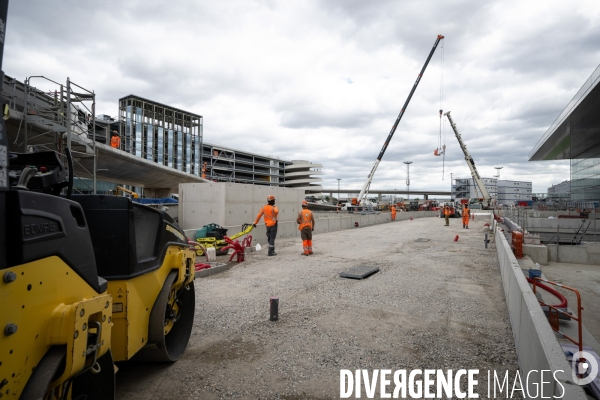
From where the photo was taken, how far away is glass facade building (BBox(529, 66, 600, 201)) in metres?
23.4

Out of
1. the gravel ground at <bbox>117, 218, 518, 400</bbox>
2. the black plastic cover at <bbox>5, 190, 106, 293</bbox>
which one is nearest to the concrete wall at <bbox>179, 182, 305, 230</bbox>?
the gravel ground at <bbox>117, 218, 518, 400</bbox>

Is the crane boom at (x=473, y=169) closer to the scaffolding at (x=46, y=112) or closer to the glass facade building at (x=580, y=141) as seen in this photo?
the glass facade building at (x=580, y=141)

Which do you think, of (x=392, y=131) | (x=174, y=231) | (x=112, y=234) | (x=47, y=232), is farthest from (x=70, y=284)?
(x=392, y=131)

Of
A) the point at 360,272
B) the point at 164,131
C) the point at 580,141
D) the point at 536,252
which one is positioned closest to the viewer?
the point at 360,272

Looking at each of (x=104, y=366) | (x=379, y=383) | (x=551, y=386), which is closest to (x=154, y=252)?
(x=104, y=366)

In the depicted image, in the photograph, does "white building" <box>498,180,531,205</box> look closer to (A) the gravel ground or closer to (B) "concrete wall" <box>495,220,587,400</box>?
(A) the gravel ground

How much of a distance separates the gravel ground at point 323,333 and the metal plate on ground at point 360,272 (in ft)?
0.69

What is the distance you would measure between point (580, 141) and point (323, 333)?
40904mm

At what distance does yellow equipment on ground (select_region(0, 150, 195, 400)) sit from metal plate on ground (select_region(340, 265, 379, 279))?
5.34m

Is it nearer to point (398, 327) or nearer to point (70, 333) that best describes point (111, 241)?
point (70, 333)

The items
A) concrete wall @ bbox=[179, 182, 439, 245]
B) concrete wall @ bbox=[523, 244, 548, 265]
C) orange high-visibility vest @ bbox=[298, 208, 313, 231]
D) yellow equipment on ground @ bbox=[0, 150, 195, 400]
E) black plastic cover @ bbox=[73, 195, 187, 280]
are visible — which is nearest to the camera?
yellow equipment on ground @ bbox=[0, 150, 195, 400]

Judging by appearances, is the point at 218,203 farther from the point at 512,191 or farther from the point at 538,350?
the point at 512,191

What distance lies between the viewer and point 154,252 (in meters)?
3.47

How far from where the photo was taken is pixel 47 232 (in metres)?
1.99
